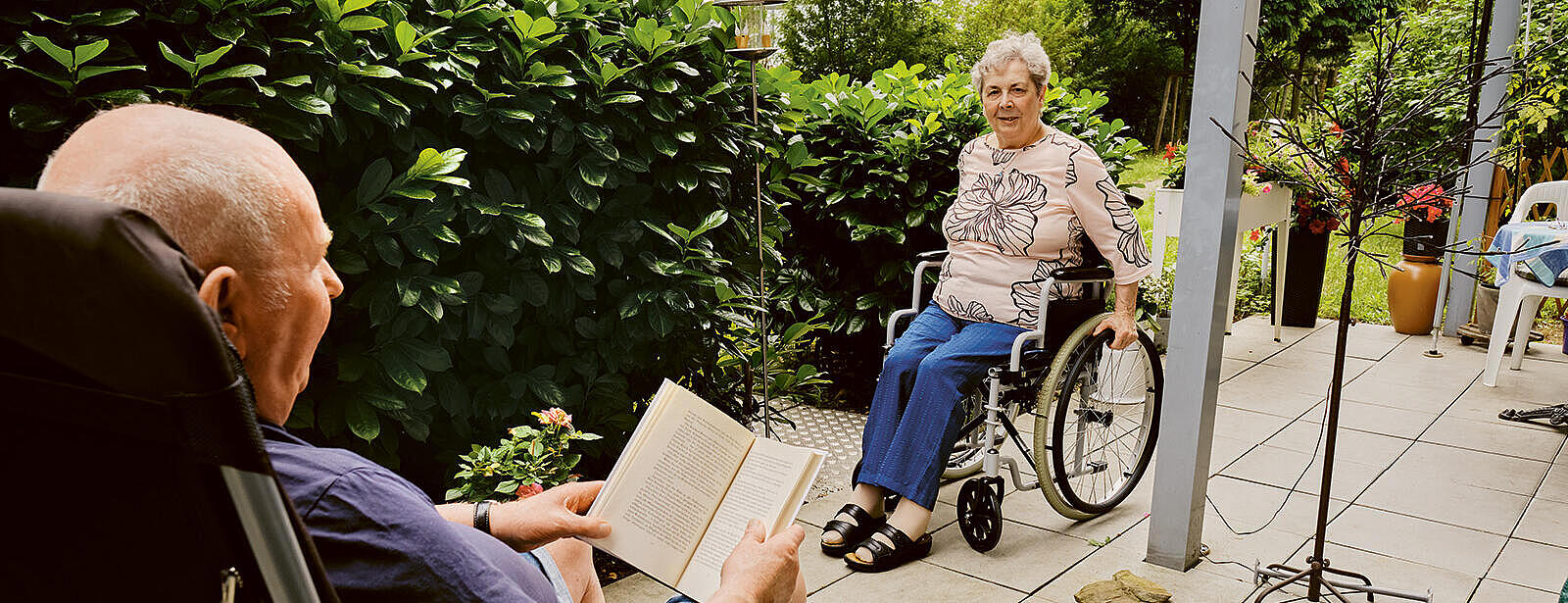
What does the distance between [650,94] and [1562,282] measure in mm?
4254

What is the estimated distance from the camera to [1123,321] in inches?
121

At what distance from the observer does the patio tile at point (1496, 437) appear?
4117 mm

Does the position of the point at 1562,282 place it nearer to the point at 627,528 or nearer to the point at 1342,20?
the point at 627,528

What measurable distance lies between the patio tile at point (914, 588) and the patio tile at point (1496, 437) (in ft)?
8.16

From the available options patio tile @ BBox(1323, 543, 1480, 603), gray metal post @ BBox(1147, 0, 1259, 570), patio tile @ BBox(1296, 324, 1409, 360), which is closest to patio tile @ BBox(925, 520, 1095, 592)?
gray metal post @ BBox(1147, 0, 1259, 570)

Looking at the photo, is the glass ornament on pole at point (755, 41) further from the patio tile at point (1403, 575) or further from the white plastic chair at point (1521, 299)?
the white plastic chair at point (1521, 299)

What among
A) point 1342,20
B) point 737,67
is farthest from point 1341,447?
point 1342,20

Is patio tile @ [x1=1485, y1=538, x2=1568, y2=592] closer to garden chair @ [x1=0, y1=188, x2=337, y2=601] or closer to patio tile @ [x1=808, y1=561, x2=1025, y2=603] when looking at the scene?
patio tile @ [x1=808, y1=561, x2=1025, y2=603]

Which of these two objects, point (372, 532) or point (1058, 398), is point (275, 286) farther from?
point (1058, 398)

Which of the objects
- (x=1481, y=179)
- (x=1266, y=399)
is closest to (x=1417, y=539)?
(x=1266, y=399)

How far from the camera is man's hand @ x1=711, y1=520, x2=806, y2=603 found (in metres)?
1.35

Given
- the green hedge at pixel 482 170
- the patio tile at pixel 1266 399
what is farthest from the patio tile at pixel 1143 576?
the patio tile at pixel 1266 399

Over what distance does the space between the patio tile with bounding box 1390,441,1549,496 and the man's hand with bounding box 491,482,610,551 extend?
3.43 m

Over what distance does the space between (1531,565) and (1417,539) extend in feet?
0.93
